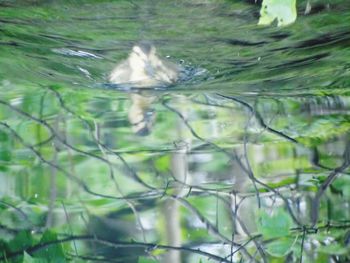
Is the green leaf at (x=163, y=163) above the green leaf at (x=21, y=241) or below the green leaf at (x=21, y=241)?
above

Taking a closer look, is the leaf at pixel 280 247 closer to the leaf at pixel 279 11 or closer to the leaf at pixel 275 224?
the leaf at pixel 275 224

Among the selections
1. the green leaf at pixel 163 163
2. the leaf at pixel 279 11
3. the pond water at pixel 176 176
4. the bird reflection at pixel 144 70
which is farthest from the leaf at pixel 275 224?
the leaf at pixel 279 11

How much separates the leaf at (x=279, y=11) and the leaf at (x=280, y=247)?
514mm

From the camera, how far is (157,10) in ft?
1.51

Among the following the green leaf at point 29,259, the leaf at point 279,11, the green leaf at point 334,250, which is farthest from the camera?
the green leaf at point 334,250

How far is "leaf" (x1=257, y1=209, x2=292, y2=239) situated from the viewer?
0.92 metres

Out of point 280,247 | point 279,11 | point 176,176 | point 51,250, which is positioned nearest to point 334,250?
point 280,247

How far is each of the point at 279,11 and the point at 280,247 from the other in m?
0.55

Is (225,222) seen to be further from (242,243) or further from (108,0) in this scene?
(108,0)

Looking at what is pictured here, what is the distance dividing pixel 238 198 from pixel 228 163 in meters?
0.06

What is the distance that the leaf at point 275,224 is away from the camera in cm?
92

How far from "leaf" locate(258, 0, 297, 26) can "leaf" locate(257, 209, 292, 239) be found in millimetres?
502

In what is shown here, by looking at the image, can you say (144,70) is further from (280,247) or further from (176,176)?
(280,247)

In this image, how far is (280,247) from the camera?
3.01 ft
